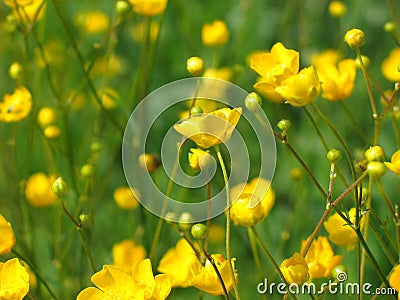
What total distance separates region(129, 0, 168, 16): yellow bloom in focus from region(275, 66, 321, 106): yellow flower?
0.55 metres

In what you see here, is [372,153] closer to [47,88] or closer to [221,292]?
[221,292]

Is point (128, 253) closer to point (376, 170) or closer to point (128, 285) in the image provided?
point (128, 285)

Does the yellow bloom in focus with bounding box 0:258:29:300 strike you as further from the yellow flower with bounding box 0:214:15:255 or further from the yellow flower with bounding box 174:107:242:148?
the yellow flower with bounding box 174:107:242:148

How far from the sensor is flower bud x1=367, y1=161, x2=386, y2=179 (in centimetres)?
87

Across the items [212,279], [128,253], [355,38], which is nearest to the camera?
[212,279]

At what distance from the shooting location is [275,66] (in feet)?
3.60

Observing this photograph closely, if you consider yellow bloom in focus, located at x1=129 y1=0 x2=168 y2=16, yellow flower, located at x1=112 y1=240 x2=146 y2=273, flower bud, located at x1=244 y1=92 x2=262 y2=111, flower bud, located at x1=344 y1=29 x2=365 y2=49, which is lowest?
yellow flower, located at x1=112 y1=240 x2=146 y2=273

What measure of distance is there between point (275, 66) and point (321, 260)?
30cm

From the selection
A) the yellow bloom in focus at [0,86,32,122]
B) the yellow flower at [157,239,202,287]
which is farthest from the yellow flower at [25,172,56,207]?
the yellow flower at [157,239,202,287]

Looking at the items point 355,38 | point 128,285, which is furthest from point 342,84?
point 128,285

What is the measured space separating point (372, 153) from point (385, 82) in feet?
4.49

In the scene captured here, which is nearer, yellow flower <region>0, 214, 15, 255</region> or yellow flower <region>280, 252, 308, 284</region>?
yellow flower <region>280, 252, 308, 284</region>

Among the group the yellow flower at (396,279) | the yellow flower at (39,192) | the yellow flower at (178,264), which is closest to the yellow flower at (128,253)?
the yellow flower at (178,264)

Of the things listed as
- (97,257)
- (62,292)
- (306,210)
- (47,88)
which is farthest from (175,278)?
(47,88)
